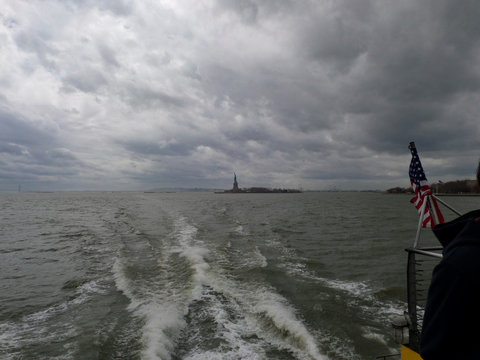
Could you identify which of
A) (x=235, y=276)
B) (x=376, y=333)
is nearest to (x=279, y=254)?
(x=235, y=276)

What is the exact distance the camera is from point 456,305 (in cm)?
124

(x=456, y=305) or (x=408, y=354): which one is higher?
(x=456, y=305)

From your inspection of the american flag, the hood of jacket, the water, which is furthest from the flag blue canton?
the hood of jacket

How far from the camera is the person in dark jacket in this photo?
1.21 metres

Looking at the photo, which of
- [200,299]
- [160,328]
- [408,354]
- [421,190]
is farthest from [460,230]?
[200,299]

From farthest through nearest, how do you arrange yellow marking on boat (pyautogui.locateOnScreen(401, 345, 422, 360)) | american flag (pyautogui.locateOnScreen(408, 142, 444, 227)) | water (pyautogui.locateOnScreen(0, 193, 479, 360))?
water (pyautogui.locateOnScreen(0, 193, 479, 360)) < american flag (pyautogui.locateOnScreen(408, 142, 444, 227)) < yellow marking on boat (pyautogui.locateOnScreen(401, 345, 422, 360))

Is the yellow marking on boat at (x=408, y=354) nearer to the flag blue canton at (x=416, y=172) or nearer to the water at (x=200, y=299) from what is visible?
the water at (x=200, y=299)

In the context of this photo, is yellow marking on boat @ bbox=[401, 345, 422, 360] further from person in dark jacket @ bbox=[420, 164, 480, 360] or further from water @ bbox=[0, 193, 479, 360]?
person in dark jacket @ bbox=[420, 164, 480, 360]

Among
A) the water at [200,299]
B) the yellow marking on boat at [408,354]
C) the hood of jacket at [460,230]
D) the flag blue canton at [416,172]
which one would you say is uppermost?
the flag blue canton at [416,172]

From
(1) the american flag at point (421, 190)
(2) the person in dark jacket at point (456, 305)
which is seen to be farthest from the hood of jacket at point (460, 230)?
(1) the american flag at point (421, 190)

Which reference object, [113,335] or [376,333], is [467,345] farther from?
[113,335]

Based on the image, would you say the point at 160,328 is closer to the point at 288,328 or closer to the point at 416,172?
the point at 288,328

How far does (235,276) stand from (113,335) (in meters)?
4.81

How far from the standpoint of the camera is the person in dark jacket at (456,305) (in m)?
1.21
